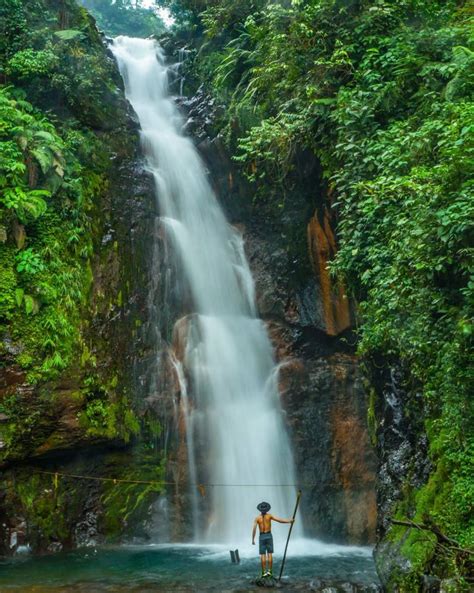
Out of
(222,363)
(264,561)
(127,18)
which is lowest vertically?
(264,561)

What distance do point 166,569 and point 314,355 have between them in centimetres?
614

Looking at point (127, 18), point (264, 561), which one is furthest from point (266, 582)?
point (127, 18)

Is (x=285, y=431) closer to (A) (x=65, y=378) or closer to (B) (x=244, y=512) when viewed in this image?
(B) (x=244, y=512)

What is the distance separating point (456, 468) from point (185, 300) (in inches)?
328

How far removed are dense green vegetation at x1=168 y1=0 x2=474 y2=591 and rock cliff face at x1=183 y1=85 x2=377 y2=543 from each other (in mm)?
725

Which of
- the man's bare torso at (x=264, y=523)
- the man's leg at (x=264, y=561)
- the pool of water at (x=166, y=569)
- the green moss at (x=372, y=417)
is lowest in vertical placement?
the pool of water at (x=166, y=569)

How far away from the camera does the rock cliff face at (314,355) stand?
40.5ft

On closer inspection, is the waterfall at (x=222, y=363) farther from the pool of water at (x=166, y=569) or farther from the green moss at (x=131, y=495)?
the pool of water at (x=166, y=569)

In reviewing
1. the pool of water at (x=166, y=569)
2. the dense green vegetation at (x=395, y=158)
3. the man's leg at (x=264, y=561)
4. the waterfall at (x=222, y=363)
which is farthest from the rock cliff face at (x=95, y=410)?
the man's leg at (x=264, y=561)

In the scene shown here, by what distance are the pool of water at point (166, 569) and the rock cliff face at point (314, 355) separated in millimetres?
1365

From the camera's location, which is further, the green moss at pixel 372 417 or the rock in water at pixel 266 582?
the green moss at pixel 372 417

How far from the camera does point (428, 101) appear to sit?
9.69 metres

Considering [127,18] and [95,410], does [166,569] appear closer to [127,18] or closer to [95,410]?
[95,410]

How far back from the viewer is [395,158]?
8.59 m
